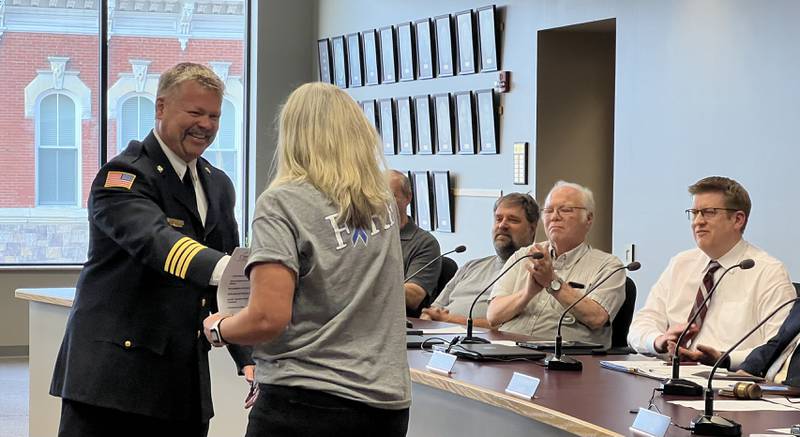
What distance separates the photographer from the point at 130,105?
30.0ft

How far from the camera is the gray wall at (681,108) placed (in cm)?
490

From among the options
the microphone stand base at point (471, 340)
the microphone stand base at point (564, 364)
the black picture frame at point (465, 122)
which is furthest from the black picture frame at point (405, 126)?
the microphone stand base at point (564, 364)

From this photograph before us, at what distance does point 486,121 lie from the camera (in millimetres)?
7000

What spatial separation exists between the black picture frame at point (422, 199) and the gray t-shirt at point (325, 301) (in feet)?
18.0

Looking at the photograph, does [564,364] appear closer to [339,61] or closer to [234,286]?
[234,286]

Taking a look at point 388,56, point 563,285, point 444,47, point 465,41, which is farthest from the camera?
point 388,56

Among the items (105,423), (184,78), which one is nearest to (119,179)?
(184,78)

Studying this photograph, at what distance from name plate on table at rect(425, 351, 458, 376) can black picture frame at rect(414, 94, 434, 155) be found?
437 centimetres

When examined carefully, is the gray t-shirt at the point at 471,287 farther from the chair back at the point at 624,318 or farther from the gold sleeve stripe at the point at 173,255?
the gold sleeve stripe at the point at 173,255

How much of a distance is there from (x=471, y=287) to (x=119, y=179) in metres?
2.81

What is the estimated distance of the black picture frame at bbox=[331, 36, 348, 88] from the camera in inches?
347

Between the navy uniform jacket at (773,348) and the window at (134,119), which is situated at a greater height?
the window at (134,119)

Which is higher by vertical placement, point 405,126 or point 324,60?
point 324,60

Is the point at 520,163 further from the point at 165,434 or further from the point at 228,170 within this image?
the point at 165,434
